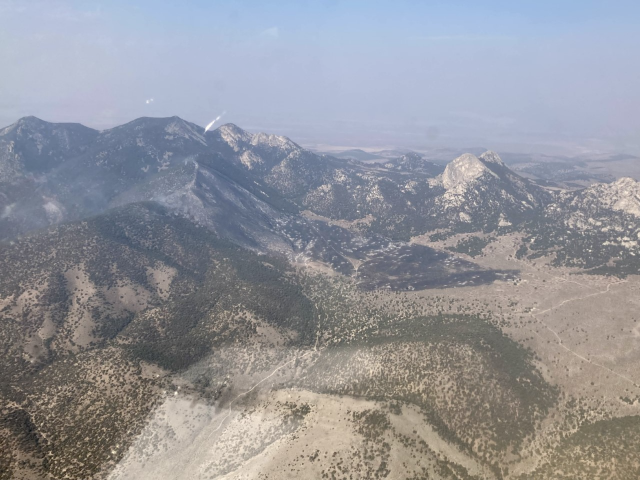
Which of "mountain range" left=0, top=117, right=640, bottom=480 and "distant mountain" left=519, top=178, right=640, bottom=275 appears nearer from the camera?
A: "mountain range" left=0, top=117, right=640, bottom=480

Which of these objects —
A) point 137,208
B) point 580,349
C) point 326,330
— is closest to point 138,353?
point 326,330

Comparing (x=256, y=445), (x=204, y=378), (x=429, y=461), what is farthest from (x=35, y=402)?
(x=429, y=461)

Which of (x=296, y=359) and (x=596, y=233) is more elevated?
(x=596, y=233)

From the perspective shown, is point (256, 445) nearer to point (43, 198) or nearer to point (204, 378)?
point (204, 378)

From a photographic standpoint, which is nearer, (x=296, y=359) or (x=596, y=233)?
(x=296, y=359)

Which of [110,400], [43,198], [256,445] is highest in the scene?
[43,198]

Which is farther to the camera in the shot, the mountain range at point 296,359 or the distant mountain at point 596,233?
the distant mountain at point 596,233

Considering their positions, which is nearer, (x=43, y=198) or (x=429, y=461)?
(x=429, y=461)

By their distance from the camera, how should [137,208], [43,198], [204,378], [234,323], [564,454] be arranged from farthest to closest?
[43,198] → [137,208] → [234,323] → [204,378] → [564,454]

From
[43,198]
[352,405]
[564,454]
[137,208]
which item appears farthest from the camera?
[43,198]

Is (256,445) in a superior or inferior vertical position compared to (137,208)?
inferior
